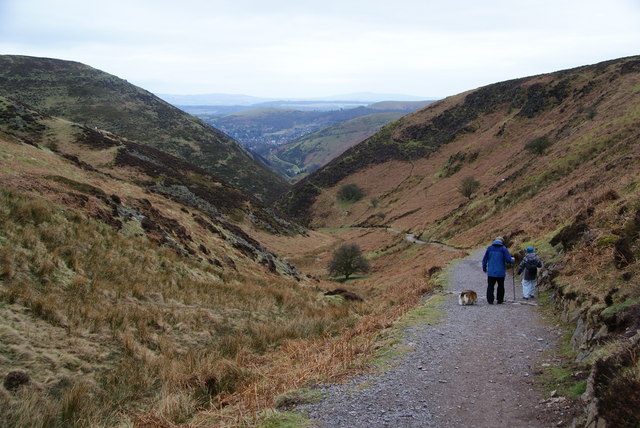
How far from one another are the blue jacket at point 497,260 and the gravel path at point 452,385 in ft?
10.0

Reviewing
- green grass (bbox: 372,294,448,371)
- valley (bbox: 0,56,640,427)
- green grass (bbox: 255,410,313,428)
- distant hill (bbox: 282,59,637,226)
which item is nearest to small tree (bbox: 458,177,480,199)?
distant hill (bbox: 282,59,637,226)

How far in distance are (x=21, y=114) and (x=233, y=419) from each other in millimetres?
69838

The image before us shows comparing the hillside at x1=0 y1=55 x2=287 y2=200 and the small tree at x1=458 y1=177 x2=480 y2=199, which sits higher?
the hillside at x1=0 y1=55 x2=287 y2=200

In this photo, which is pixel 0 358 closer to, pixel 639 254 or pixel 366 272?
pixel 639 254

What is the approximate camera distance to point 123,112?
13500 cm

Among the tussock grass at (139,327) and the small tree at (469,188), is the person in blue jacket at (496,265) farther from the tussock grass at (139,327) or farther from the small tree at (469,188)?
the small tree at (469,188)

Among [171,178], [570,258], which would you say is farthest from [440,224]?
[570,258]

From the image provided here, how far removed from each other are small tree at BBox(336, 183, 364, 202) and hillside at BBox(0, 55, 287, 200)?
2595 centimetres

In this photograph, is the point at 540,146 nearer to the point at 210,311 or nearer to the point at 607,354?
the point at 210,311

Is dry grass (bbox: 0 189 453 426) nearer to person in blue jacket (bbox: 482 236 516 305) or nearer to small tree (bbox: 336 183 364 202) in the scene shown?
person in blue jacket (bbox: 482 236 516 305)

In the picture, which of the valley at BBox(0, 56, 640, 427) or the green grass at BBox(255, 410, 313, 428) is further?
the valley at BBox(0, 56, 640, 427)

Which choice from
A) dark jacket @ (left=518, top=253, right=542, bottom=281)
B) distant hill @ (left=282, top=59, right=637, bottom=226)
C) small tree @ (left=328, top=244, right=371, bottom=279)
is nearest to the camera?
dark jacket @ (left=518, top=253, right=542, bottom=281)

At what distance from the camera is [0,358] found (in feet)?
23.4

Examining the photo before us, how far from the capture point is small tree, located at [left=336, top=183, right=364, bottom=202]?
4572 inches
